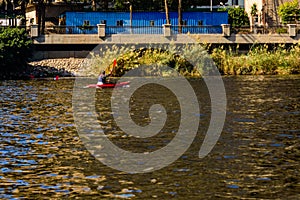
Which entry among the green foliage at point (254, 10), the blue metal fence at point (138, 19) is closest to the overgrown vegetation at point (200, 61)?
the blue metal fence at point (138, 19)

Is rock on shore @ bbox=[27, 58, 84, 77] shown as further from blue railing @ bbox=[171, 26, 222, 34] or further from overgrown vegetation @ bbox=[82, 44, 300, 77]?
blue railing @ bbox=[171, 26, 222, 34]

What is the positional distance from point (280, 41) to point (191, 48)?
11467 mm

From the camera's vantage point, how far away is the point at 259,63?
65188 mm

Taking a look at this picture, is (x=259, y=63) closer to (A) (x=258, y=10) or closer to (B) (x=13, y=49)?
(B) (x=13, y=49)

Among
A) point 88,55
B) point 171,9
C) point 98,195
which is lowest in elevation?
point 98,195

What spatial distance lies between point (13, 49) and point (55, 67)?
18.0 feet

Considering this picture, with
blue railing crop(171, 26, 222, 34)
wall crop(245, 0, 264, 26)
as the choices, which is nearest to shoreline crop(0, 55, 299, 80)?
blue railing crop(171, 26, 222, 34)

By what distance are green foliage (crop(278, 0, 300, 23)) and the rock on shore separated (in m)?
27.6

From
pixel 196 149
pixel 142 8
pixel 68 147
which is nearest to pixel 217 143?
pixel 196 149

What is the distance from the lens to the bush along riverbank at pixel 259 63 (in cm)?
6450

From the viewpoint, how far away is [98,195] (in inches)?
655

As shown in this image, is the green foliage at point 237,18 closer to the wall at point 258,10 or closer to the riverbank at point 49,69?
the wall at point 258,10

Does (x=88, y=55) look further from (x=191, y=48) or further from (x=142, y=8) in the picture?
(x=142, y=8)

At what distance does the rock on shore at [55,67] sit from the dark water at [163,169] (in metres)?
29.4
